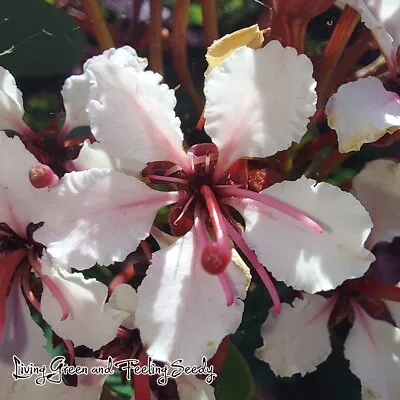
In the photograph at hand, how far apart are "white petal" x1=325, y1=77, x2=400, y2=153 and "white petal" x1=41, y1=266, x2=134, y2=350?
187 millimetres

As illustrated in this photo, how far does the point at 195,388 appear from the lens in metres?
0.57

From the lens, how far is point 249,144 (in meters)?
0.52

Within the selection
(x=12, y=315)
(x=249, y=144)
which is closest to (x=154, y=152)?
(x=249, y=144)

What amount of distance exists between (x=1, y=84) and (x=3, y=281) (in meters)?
0.14

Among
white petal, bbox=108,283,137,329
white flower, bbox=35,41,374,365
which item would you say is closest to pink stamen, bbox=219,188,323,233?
white flower, bbox=35,41,374,365

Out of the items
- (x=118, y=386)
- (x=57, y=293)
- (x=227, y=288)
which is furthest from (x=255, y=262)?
(x=118, y=386)

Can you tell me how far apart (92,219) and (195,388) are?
0.52 ft

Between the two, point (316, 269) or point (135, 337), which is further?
point (135, 337)

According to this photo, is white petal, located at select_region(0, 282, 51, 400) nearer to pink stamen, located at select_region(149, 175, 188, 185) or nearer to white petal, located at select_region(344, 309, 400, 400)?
pink stamen, located at select_region(149, 175, 188, 185)

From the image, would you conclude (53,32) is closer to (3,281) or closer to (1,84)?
(1,84)

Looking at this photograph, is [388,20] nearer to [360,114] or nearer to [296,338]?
[360,114]

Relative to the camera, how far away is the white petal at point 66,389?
56 centimetres

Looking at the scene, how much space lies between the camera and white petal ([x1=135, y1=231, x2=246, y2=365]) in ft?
1.62

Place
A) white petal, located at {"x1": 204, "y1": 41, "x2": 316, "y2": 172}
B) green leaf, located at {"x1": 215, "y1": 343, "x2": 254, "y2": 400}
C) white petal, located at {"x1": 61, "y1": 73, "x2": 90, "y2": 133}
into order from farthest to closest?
green leaf, located at {"x1": 215, "y1": 343, "x2": 254, "y2": 400}, white petal, located at {"x1": 61, "y1": 73, "x2": 90, "y2": 133}, white petal, located at {"x1": 204, "y1": 41, "x2": 316, "y2": 172}
